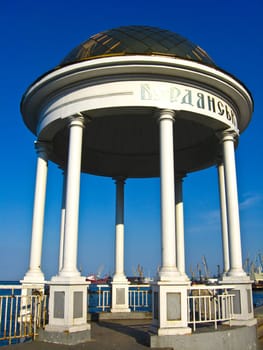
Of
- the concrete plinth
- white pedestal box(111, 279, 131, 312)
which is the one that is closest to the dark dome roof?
the concrete plinth

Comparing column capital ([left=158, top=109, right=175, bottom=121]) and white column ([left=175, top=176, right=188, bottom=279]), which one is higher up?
column capital ([left=158, top=109, right=175, bottom=121])

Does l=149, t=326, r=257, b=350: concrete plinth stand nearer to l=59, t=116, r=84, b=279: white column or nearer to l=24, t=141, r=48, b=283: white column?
l=59, t=116, r=84, b=279: white column

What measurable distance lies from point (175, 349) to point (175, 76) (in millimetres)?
8793

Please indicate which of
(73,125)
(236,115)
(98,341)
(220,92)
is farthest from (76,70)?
(98,341)

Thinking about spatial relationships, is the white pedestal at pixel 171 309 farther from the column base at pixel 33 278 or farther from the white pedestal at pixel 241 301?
the column base at pixel 33 278

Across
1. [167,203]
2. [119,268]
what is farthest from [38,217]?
[119,268]

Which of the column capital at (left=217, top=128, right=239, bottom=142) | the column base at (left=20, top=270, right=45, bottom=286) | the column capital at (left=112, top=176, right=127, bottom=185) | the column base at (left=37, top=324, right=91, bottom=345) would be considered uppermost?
the column capital at (left=217, top=128, right=239, bottom=142)

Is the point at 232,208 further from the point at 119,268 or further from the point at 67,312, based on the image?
the point at 119,268

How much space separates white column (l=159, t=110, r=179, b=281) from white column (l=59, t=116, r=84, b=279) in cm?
287

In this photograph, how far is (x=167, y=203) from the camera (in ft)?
38.6

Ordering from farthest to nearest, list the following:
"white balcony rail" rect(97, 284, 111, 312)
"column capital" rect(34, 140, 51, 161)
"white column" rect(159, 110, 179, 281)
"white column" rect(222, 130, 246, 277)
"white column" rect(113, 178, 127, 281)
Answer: "white column" rect(113, 178, 127, 281) → "white balcony rail" rect(97, 284, 111, 312) → "column capital" rect(34, 140, 51, 161) → "white column" rect(222, 130, 246, 277) → "white column" rect(159, 110, 179, 281)

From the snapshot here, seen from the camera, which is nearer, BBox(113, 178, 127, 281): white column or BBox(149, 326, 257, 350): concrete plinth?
BBox(149, 326, 257, 350): concrete plinth

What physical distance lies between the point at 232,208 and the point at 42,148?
8161 mm

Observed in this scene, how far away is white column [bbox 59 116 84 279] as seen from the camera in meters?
11.8
